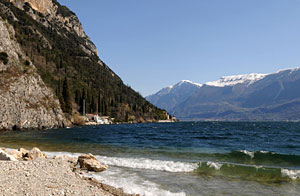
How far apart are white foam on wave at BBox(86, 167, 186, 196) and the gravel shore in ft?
2.53

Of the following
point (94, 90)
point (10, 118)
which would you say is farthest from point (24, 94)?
point (94, 90)

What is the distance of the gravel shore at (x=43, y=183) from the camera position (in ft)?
36.6

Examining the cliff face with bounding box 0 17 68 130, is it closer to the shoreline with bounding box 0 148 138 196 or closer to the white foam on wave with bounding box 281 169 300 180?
A: the shoreline with bounding box 0 148 138 196

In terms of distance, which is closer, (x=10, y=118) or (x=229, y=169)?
(x=229, y=169)

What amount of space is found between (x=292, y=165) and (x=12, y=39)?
4110 inches

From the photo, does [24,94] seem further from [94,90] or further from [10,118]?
[94,90]

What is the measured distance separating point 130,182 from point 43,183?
515 cm

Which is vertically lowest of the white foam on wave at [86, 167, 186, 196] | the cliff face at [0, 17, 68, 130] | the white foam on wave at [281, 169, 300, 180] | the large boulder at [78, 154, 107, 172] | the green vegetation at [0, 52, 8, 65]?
the white foam on wave at [281, 169, 300, 180]

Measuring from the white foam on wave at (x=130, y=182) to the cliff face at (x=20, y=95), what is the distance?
2679 inches

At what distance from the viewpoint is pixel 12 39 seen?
9544cm

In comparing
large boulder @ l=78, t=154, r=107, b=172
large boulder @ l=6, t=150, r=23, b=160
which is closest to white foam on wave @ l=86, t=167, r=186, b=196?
large boulder @ l=78, t=154, r=107, b=172

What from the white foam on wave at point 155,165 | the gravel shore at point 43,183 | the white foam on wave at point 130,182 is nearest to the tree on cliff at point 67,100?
the white foam on wave at point 155,165

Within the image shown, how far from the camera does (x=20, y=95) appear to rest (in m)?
79.5

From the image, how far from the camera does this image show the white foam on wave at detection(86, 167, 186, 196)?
13047mm
